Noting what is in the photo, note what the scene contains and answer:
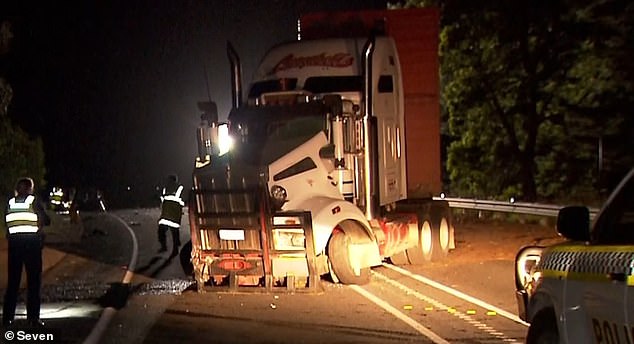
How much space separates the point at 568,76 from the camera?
35.5 meters

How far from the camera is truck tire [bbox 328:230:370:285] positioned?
15.4 m

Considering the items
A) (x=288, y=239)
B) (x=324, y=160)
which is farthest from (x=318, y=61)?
(x=288, y=239)

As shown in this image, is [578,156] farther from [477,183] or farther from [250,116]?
[250,116]

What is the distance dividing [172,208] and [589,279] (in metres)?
16.2

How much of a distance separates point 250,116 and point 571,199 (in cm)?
1906

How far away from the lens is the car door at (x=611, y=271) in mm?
5492

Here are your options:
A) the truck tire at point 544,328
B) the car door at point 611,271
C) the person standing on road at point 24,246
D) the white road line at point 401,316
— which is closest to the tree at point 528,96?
the white road line at point 401,316

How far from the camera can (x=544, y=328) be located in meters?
7.04

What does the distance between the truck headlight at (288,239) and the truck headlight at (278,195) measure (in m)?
0.50

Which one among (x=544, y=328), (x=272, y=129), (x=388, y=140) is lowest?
(x=544, y=328)

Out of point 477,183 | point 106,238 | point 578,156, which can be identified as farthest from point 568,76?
point 106,238

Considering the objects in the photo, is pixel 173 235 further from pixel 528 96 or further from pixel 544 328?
pixel 528 96

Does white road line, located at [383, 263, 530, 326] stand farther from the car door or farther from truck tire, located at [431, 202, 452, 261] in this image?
the car door

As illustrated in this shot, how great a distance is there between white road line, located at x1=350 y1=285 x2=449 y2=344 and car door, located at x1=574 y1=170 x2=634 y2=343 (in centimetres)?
461
